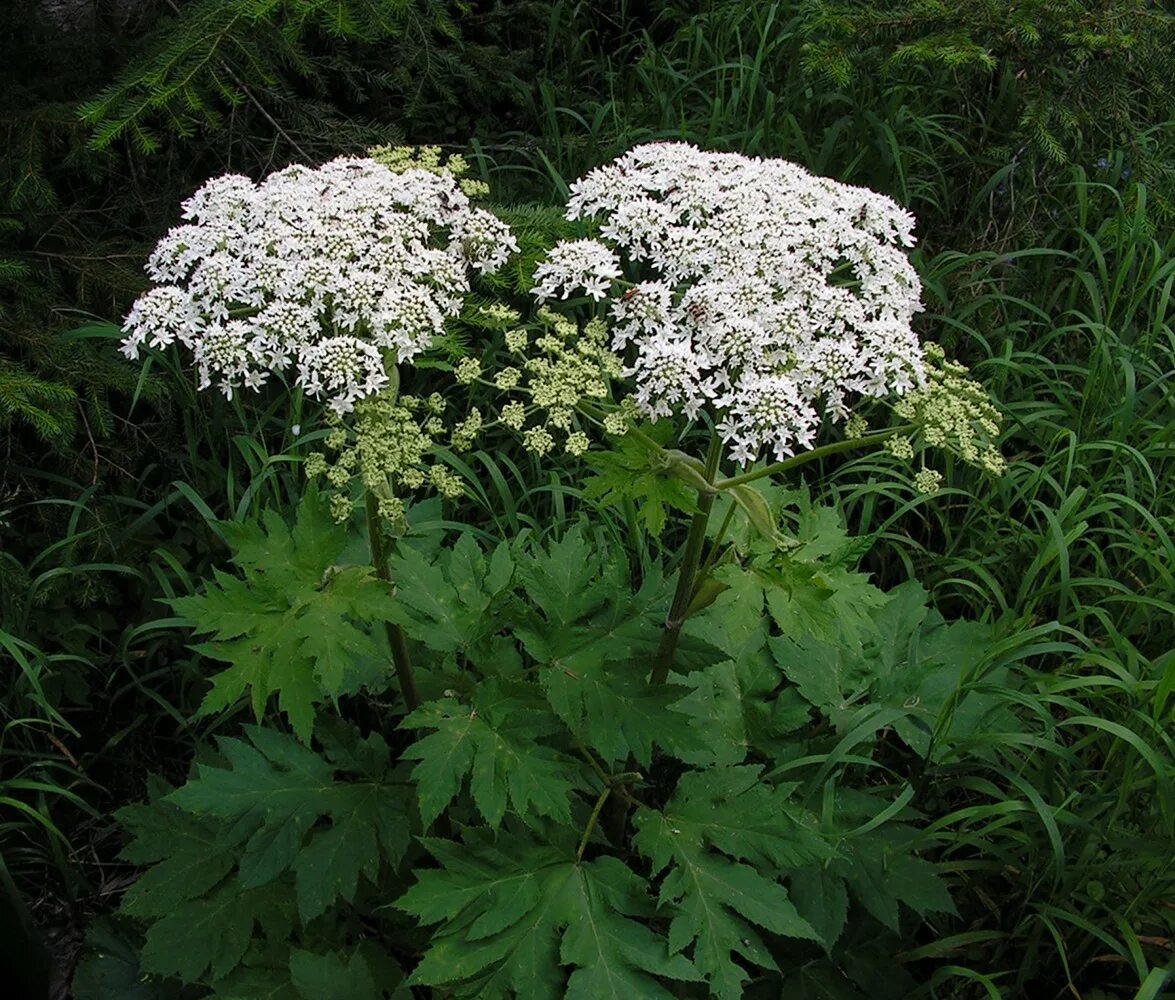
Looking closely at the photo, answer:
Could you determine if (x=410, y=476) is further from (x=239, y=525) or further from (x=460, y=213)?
(x=460, y=213)

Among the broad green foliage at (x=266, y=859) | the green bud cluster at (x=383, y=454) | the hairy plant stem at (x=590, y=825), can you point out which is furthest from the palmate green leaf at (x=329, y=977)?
the green bud cluster at (x=383, y=454)

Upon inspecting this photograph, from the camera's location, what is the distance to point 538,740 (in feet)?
9.53

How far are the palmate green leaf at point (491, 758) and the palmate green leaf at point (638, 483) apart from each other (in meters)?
0.62

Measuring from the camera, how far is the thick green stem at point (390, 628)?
2691 millimetres

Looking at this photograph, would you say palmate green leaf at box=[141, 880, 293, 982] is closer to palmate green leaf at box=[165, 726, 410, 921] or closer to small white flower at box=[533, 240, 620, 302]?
palmate green leaf at box=[165, 726, 410, 921]

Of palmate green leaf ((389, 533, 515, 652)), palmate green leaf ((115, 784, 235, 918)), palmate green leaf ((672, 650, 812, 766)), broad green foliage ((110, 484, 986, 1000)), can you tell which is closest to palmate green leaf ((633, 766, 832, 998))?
broad green foliage ((110, 484, 986, 1000))

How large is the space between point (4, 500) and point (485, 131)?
10.7 ft

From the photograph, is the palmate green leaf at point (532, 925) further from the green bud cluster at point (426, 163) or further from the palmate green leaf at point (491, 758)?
the green bud cluster at point (426, 163)

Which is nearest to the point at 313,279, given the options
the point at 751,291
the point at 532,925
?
the point at 751,291

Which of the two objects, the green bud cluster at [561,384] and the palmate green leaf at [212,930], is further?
the palmate green leaf at [212,930]

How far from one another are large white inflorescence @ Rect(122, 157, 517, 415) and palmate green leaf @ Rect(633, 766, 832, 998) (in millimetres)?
1391

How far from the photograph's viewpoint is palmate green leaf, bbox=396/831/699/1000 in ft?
8.36

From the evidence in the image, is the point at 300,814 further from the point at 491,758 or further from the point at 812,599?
the point at 812,599

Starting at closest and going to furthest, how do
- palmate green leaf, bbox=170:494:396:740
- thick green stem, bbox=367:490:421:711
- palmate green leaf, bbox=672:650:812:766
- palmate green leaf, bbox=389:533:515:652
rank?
palmate green leaf, bbox=170:494:396:740 < thick green stem, bbox=367:490:421:711 < palmate green leaf, bbox=389:533:515:652 < palmate green leaf, bbox=672:650:812:766
